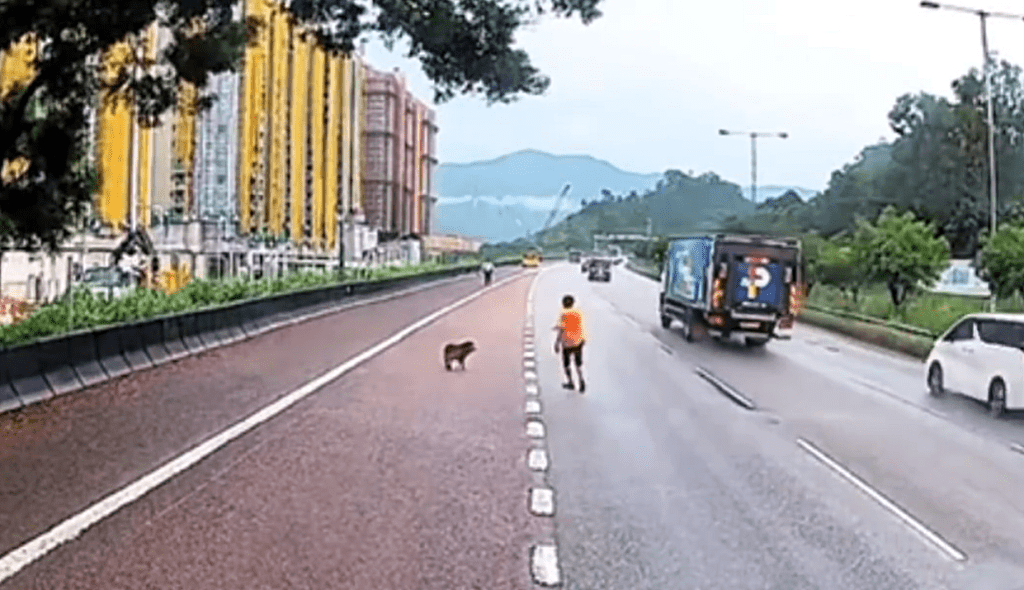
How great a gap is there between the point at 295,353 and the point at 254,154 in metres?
25.8

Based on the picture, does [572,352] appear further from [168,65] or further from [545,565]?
[545,565]

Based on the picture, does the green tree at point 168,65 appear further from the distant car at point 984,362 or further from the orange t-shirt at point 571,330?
the distant car at point 984,362

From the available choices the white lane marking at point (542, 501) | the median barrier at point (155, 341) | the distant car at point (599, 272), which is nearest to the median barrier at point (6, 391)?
the median barrier at point (155, 341)

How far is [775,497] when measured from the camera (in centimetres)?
1170

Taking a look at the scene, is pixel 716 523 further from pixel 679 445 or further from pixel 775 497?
pixel 679 445

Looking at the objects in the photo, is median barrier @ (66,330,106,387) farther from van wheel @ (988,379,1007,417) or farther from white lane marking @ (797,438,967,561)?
van wheel @ (988,379,1007,417)

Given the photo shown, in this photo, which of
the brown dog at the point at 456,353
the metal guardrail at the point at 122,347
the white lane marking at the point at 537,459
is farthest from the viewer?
the brown dog at the point at 456,353

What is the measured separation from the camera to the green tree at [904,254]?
4041cm

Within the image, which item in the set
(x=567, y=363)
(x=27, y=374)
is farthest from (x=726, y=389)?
(x=27, y=374)

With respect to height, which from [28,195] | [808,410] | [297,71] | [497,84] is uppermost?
[297,71]

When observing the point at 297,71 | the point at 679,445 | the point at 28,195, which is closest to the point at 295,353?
the point at 28,195

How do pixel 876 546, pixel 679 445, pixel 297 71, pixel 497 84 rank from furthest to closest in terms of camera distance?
pixel 297 71, pixel 497 84, pixel 679 445, pixel 876 546

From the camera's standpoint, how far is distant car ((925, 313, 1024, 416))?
797 inches

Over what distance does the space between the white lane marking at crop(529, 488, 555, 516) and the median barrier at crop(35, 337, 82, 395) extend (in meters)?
8.87
